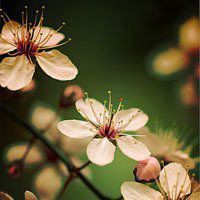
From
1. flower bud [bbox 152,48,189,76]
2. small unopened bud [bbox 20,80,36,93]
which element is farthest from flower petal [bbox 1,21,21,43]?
flower bud [bbox 152,48,189,76]

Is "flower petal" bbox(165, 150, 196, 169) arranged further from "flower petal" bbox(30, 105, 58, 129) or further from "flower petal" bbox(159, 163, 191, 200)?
"flower petal" bbox(30, 105, 58, 129)

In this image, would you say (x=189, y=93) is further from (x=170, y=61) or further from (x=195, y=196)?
(x=195, y=196)

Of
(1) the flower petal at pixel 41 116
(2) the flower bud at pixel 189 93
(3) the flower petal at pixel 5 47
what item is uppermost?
(3) the flower petal at pixel 5 47

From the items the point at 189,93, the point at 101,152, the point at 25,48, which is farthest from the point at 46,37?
the point at 189,93

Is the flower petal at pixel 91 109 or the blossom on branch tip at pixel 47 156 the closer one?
the flower petal at pixel 91 109

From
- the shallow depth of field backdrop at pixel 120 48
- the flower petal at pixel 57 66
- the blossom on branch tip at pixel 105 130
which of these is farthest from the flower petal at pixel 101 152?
the shallow depth of field backdrop at pixel 120 48

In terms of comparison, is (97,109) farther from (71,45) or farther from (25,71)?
(71,45)

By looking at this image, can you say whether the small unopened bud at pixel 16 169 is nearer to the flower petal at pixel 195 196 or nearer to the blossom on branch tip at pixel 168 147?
the blossom on branch tip at pixel 168 147
